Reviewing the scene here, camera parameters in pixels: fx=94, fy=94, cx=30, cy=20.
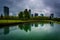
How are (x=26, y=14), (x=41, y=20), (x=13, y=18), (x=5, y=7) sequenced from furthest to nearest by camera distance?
1. (x=41, y=20)
2. (x=13, y=18)
3. (x=26, y=14)
4. (x=5, y=7)

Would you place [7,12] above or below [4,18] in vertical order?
above

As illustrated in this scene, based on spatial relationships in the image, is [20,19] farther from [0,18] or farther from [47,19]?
[47,19]

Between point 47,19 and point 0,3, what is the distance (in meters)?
14.9

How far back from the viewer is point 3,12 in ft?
42.4

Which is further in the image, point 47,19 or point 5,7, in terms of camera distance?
point 47,19

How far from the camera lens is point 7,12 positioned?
1334 cm

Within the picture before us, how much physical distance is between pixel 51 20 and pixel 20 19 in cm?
973

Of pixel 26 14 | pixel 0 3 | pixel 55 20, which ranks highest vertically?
pixel 0 3

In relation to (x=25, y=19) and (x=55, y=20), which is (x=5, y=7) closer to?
(x=25, y=19)

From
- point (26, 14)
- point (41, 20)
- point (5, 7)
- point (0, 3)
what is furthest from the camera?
point (41, 20)

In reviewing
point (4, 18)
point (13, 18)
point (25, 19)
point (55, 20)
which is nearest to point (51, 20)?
point (55, 20)

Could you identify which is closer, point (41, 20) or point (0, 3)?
point (0, 3)

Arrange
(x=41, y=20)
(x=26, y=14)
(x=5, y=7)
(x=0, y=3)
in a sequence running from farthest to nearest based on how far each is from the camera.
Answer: (x=41, y=20)
(x=26, y=14)
(x=5, y=7)
(x=0, y=3)

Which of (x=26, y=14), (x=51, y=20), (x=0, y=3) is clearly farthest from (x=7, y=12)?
(x=51, y=20)
